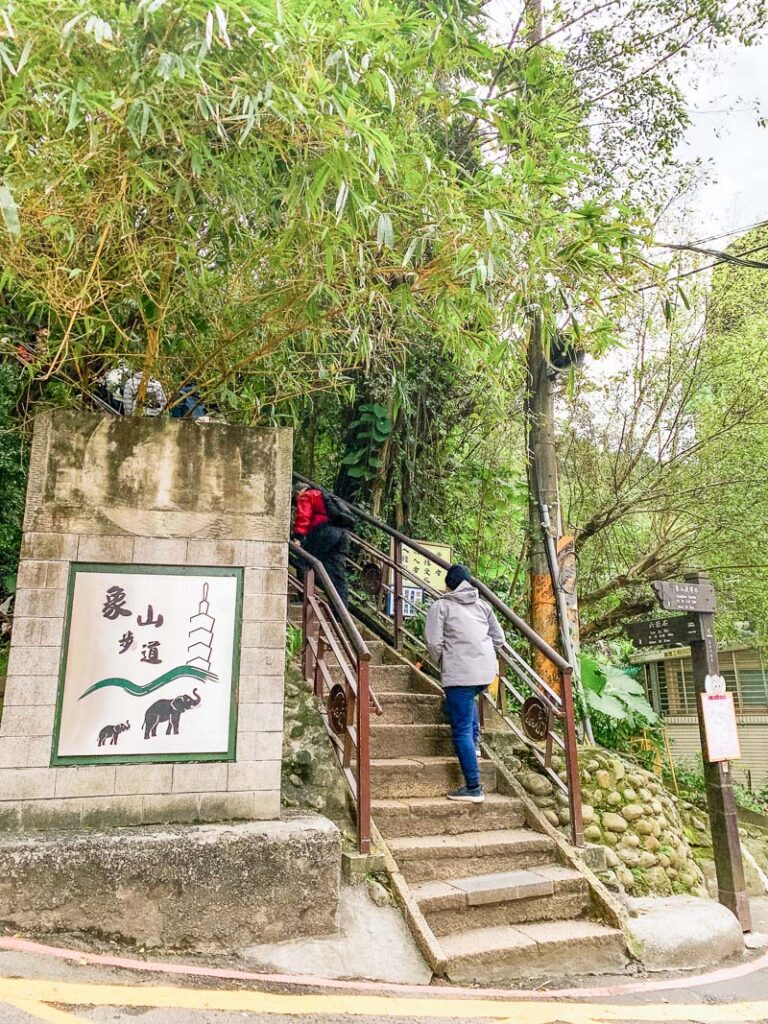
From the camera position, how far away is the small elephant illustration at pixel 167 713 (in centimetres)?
388

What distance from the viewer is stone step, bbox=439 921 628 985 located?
12.5ft

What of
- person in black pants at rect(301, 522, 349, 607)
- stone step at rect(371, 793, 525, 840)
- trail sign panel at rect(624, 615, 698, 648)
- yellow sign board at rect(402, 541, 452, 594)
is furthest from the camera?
yellow sign board at rect(402, 541, 452, 594)

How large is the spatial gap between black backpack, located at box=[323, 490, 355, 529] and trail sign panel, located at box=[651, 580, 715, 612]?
3.00 metres

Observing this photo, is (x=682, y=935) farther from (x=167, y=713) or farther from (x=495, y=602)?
(x=167, y=713)

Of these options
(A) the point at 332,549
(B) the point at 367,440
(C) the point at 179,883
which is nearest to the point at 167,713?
(C) the point at 179,883

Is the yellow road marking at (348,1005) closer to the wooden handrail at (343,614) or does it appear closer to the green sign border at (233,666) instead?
the green sign border at (233,666)

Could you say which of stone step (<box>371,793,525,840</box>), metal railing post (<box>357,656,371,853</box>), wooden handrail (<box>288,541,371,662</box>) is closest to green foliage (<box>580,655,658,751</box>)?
stone step (<box>371,793,525,840</box>)

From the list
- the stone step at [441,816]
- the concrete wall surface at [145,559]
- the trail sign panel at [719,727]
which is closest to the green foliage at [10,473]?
the concrete wall surface at [145,559]

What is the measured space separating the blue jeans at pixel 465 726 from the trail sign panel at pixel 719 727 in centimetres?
206

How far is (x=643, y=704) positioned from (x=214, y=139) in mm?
7372

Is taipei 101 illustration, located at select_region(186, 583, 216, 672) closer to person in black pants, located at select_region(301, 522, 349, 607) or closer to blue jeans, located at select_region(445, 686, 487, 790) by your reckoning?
blue jeans, located at select_region(445, 686, 487, 790)

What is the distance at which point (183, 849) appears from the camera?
3506 mm

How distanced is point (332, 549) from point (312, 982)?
13.9 feet

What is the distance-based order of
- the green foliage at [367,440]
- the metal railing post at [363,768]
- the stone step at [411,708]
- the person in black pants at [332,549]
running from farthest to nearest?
the green foliage at [367,440] < the person in black pants at [332,549] < the stone step at [411,708] < the metal railing post at [363,768]
